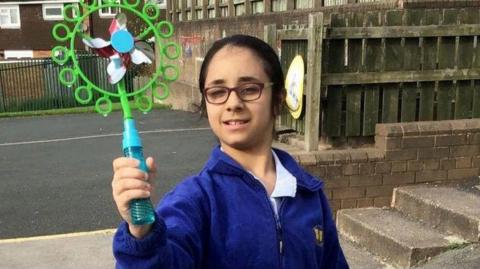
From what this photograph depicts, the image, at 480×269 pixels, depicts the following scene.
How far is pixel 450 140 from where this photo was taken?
5.04m

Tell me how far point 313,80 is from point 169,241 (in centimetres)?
376

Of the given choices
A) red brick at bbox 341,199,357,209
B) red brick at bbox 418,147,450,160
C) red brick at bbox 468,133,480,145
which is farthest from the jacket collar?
red brick at bbox 468,133,480,145

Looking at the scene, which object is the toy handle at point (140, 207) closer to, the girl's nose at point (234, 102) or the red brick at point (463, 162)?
the girl's nose at point (234, 102)

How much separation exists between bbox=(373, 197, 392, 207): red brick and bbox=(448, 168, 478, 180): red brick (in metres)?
0.63

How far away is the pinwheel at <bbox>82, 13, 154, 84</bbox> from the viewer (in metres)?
1.53

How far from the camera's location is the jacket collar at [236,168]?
5.60 ft

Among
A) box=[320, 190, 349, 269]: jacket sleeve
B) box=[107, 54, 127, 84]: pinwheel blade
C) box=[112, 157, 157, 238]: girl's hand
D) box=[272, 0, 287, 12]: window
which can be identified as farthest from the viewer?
box=[272, 0, 287, 12]: window

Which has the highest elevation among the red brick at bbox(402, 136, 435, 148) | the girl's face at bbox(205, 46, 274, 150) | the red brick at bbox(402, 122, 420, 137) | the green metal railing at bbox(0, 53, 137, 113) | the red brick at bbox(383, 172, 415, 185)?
the girl's face at bbox(205, 46, 274, 150)

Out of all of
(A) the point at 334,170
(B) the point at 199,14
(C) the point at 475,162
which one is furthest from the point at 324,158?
(B) the point at 199,14

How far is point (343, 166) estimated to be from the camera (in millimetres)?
4891

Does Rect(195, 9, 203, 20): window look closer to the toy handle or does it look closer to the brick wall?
the brick wall

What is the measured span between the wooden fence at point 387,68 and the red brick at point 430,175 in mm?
573

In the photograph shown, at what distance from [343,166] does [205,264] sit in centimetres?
344

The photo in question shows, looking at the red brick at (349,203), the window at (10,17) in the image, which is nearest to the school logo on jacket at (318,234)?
the red brick at (349,203)
